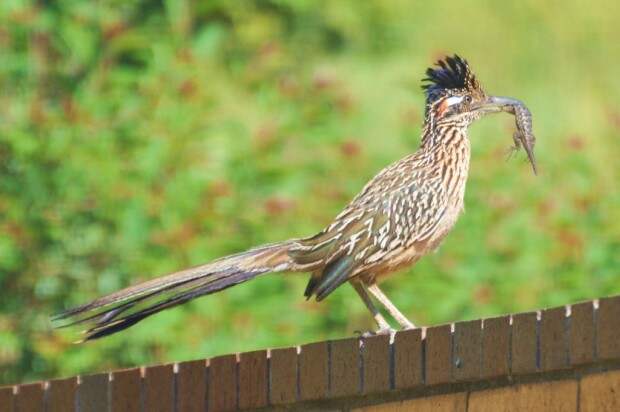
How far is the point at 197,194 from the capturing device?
27.6 ft

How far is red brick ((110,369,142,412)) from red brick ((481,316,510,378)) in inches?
42.8

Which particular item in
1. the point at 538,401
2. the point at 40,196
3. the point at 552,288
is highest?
the point at 40,196

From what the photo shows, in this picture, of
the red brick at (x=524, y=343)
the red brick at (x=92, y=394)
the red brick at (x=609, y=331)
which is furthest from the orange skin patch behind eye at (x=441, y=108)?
the red brick at (x=609, y=331)

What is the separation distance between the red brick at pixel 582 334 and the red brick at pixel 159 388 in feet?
4.05

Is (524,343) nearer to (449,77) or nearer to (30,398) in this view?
(30,398)

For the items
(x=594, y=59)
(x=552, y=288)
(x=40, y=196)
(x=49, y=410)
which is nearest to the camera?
(x=49, y=410)

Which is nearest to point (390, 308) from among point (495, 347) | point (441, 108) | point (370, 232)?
point (370, 232)

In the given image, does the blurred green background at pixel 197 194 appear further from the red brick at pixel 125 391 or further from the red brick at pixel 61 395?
the red brick at pixel 125 391

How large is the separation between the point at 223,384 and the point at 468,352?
2.54 ft

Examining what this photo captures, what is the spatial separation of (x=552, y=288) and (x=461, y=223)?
0.60 metres

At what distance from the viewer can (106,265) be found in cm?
861

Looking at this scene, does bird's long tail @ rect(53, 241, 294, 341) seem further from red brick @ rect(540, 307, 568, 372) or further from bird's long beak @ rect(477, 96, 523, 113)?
red brick @ rect(540, 307, 568, 372)

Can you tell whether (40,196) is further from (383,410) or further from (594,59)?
(594,59)

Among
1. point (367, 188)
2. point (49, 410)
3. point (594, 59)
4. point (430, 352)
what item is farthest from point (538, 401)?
point (594, 59)
